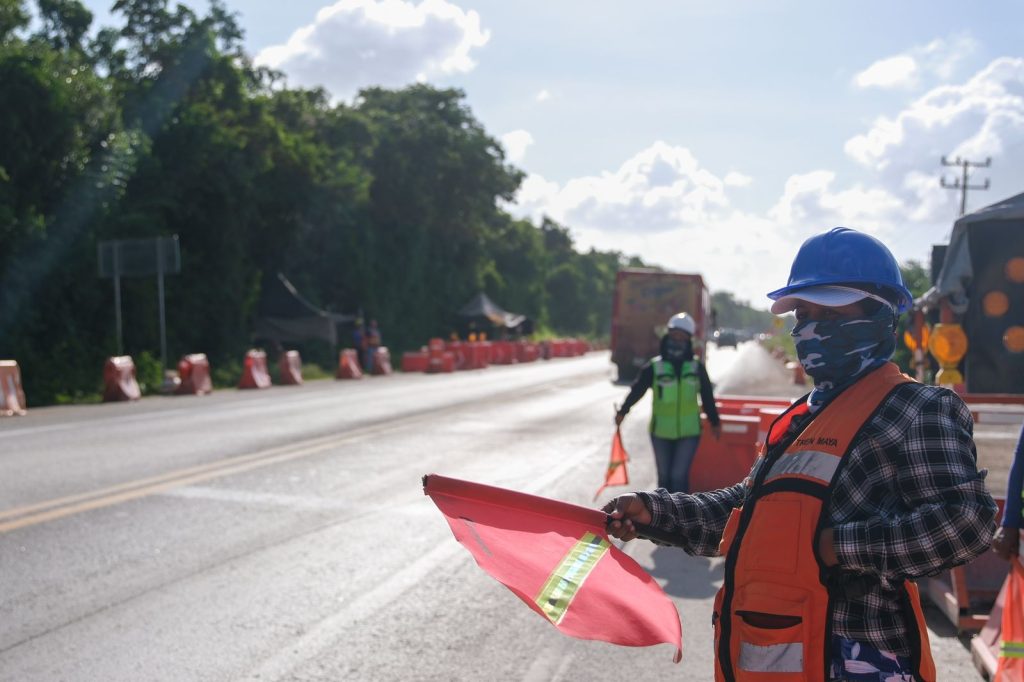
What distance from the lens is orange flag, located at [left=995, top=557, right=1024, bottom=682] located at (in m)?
3.85

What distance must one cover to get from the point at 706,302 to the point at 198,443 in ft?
76.6

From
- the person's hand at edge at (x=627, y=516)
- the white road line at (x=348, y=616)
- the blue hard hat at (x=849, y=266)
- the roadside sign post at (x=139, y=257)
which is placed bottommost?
the white road line at (x=348, y=616)

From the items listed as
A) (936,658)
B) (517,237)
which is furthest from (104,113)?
(517,237)

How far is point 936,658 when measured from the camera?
16.4ft

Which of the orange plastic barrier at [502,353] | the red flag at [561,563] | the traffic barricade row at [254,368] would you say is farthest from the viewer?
the orange plastic barrier at [502,353]

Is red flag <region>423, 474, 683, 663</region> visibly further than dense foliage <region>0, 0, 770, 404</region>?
No

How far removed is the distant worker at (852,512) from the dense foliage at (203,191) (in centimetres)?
Result: 2124

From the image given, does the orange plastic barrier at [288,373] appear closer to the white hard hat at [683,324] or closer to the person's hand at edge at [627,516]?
the white hard hat at [683,324]

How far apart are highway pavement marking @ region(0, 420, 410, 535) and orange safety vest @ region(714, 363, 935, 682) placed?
6.89 meters

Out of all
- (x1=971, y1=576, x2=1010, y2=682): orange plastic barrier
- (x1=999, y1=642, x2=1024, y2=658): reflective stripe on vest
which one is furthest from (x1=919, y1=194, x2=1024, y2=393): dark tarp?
(x1=999, y1=642, x2=1024, y2=658): reflective stripe on vest

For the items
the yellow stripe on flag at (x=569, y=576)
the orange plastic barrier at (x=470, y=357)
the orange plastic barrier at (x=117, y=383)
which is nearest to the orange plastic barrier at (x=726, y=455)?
the yellow stripe on flag at (x=569, y=576)

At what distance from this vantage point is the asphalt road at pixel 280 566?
4926mm

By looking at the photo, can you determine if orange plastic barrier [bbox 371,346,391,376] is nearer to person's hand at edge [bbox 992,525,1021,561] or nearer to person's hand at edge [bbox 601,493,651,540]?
person's hand at edge [bbox 992,525,1021,561]

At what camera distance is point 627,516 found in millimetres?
2594
